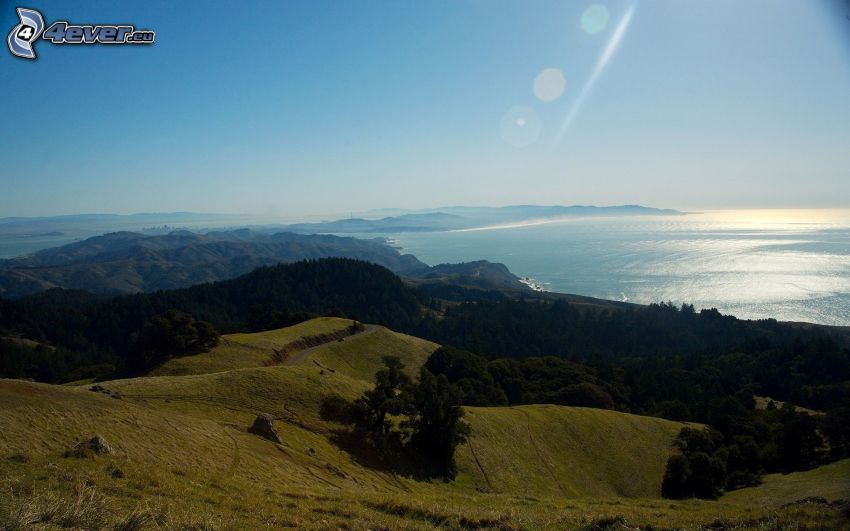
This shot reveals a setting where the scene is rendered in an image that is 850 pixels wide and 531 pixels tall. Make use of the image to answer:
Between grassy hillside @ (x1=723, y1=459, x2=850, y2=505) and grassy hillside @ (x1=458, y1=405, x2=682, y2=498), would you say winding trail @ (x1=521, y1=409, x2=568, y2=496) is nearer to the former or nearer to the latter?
grassy hillside @ (x1=458, y1=405, x2=682, y2=498)

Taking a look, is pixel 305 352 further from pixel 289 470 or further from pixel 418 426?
pixel 289 470

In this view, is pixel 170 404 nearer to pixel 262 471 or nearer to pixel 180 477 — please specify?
pixel 262 471

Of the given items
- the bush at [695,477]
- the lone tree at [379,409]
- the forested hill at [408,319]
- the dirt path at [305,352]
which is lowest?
the forested hill at [408,319]

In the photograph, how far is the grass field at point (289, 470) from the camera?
39.6 ft

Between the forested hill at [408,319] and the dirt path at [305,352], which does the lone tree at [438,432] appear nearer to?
the dirt path at [305,352]

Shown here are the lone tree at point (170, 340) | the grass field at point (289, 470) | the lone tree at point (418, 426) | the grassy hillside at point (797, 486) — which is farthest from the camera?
the lone tree at point (170, 340)

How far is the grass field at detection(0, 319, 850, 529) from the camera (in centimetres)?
1206

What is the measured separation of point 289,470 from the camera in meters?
22.7

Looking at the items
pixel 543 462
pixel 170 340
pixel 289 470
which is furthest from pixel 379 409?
pixel 170 340

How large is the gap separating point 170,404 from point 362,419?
1468 centimetres

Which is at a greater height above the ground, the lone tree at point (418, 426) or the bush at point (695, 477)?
the lone tree at point (418, 426)

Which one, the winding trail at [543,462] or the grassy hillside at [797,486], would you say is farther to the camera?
the winding trail at [543,462]

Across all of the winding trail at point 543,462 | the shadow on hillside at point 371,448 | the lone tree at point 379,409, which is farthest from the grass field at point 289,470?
the lone tree at point 379,409

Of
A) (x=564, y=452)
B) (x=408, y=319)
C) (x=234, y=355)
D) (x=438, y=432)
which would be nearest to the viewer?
(x=438, y=432)
